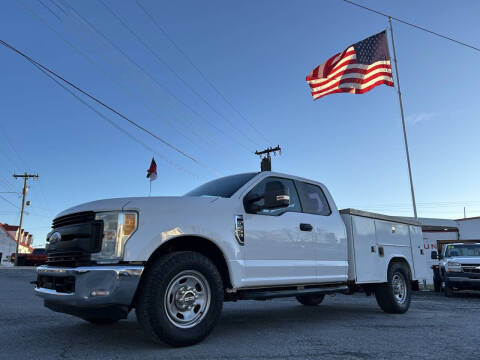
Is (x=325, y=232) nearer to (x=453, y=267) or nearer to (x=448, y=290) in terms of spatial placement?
(x=453, y=267)

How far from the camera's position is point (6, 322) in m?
5.29

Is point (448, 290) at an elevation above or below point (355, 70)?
below

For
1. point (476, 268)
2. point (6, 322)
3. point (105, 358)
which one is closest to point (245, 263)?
point (105, 358)

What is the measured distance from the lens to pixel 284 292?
4766mm

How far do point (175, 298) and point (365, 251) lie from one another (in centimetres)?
359

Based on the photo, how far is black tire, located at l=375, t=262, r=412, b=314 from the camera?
6594 mm

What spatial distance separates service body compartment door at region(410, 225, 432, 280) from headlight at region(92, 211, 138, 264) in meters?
5.87

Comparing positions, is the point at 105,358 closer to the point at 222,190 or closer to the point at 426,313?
the point at 222,190

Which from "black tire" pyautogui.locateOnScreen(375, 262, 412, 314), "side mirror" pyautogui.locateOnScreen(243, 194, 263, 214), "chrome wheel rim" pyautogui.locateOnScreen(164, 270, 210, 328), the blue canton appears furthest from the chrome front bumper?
the blue canton

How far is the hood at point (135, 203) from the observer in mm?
3799

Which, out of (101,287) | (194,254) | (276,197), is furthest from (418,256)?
(101,287)

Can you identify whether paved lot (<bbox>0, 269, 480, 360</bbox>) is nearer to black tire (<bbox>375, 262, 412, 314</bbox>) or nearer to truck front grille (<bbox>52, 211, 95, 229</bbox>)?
black tire (<bbox>375, 262, 412, 314</bbox>)

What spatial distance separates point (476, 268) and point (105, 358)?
11.4 m

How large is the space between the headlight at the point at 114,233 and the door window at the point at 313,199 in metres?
2.63
